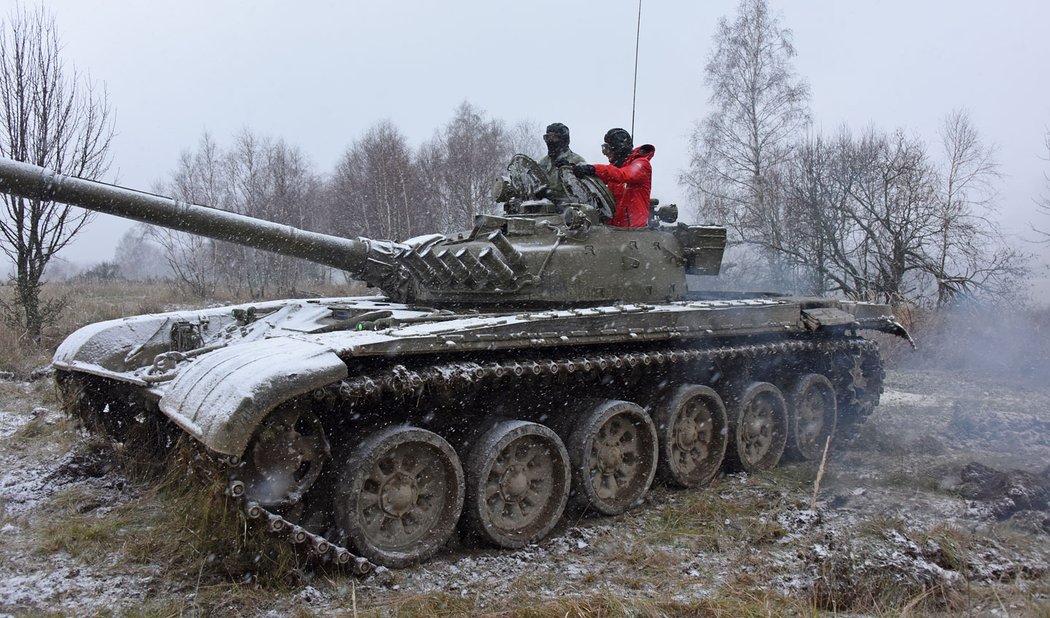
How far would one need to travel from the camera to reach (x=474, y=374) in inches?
200

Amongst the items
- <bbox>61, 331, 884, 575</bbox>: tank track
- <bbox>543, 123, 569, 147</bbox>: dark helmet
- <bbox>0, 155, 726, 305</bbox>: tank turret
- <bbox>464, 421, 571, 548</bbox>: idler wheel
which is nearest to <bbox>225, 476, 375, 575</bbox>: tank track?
<bbox>61, 331, 884, 575</bbox>: tank track

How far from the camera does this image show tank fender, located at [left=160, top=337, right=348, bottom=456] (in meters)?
4.03

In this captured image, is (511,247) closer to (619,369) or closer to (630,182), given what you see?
(619,369)

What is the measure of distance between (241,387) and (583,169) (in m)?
4.25

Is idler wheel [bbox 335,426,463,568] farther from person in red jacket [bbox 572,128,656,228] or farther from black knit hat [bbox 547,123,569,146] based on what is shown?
black knit hat [bbox 547,123,569,146]

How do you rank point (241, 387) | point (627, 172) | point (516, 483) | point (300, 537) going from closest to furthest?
point (241, 387)
point (300, 537)
point (516, 483)
point (627, 172)

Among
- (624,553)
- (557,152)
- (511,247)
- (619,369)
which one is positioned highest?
(557,152)

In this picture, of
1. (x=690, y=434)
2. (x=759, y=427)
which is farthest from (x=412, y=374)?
(x=759, y=427)

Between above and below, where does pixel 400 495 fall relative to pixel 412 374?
below

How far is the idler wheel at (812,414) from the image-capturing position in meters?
8.39

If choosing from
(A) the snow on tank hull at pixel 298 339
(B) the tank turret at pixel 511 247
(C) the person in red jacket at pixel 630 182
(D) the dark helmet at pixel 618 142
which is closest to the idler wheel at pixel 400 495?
(A) the snow on tank hull at pixel 298 339

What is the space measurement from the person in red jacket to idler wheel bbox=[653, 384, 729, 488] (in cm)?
176

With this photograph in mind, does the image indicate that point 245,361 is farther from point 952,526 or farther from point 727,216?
point 727,216

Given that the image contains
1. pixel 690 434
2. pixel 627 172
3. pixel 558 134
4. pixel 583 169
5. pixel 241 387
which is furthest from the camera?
pixel 558 134
